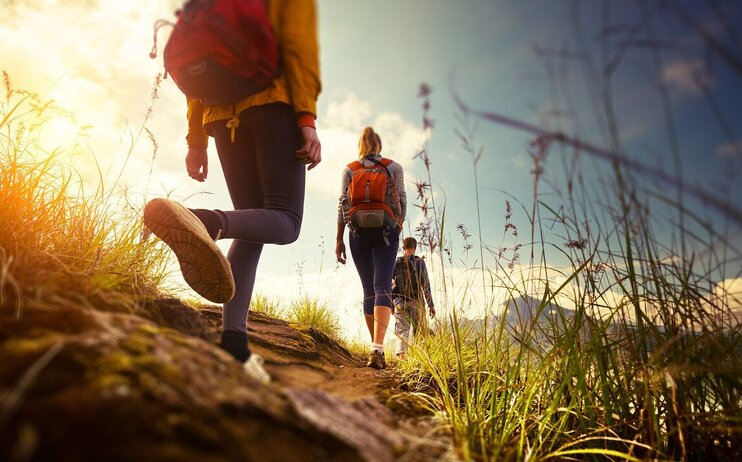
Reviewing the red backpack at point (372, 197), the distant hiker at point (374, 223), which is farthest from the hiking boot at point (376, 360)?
the red backpack at point (372, 197)

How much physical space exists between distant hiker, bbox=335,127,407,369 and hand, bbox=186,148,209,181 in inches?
53.9

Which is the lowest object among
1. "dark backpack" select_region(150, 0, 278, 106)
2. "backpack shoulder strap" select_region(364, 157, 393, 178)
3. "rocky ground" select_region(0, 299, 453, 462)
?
"rocky ground" select_region(0, 299, 453, 462)

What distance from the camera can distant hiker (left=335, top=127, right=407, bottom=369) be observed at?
302 cm

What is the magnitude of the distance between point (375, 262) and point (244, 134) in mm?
1750

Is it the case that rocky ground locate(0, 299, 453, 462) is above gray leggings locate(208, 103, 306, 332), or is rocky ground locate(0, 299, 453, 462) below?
below

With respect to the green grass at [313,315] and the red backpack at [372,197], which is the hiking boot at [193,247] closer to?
the red backpack at [372,197]

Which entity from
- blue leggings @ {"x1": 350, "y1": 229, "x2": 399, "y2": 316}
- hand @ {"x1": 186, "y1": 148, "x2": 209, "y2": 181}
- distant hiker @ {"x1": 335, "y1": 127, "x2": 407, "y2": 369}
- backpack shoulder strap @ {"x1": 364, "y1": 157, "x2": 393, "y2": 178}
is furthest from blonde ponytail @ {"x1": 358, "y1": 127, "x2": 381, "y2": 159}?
hand @ {"x1": 186, "y1": 148, "x2": 209, "y2": 181}

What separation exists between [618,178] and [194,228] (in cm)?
151

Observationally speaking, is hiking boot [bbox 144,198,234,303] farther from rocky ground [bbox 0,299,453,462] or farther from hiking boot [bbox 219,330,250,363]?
rocky ground [bbox 0,299,453,462]

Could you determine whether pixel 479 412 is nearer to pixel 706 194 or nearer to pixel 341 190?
pixel 706 194

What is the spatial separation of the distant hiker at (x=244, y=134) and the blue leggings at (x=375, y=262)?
1493mm

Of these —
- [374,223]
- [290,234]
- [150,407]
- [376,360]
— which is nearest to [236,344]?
[290,234]

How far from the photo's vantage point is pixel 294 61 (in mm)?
1575

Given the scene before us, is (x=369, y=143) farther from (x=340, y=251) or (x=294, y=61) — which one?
(x=294, y=61)
